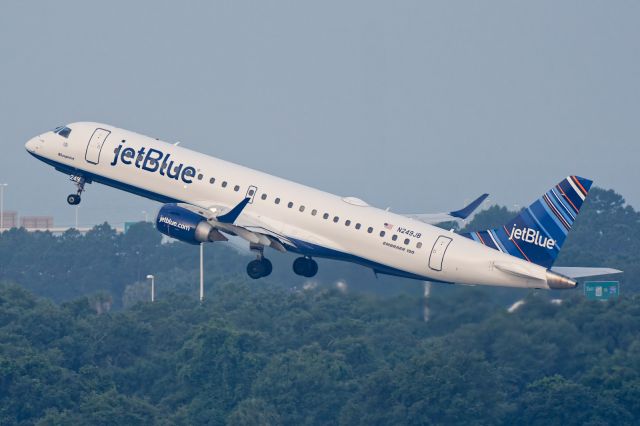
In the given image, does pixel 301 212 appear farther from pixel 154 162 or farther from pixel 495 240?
pixel 495 240

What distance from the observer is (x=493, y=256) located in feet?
238

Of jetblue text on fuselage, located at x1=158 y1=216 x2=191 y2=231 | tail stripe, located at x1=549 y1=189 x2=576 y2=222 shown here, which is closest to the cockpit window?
jetblue text on fuselage, located at x1=158 y1=216 x2=191 y2=231

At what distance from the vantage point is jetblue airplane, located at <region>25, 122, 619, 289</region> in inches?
2849

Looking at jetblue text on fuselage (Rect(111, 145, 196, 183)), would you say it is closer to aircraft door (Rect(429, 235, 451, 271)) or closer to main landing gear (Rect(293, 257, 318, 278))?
main landing gear (Rect(293, 257, 318, 278))

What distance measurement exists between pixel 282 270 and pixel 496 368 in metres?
17.9

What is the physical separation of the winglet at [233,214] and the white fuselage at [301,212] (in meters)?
2.17

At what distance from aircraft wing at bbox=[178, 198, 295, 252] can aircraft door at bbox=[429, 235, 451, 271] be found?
23.5 ft

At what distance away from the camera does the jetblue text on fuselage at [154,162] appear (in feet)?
254

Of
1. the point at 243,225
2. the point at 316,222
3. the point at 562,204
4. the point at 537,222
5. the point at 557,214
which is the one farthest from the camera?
the point at 243,225

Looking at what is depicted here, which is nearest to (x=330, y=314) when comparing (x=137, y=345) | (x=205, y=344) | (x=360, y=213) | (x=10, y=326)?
(x=205, y=344)

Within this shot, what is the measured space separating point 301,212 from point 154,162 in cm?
847

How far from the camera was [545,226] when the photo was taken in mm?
72500

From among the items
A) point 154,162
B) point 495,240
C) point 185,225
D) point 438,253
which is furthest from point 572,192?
point 154,162

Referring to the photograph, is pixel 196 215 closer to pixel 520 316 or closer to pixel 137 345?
pixel 520 316
